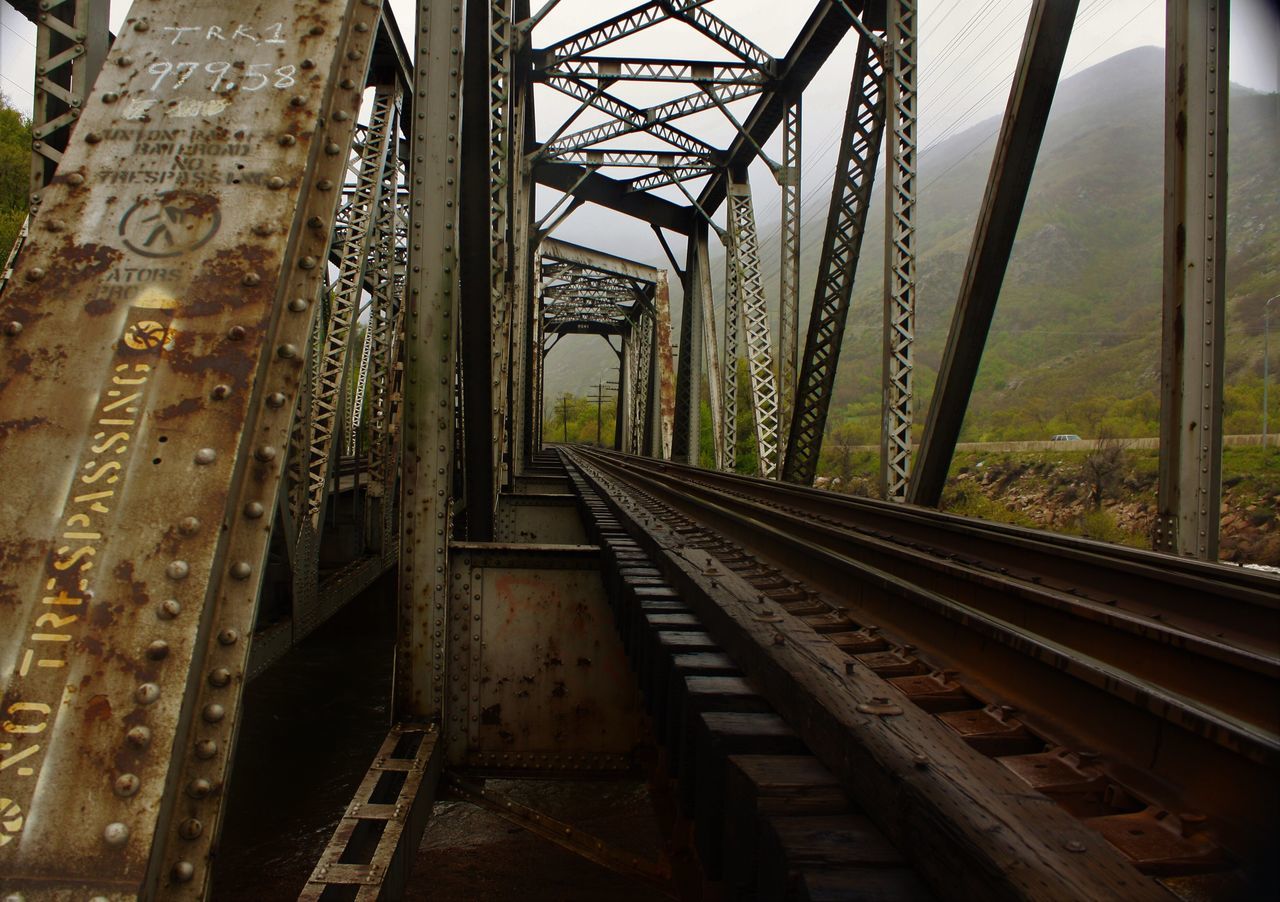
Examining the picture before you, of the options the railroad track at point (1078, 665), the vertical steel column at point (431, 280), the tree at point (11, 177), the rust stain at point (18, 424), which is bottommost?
the railroad track at point (1078, 665)

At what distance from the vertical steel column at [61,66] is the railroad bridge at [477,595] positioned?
1 centimetres

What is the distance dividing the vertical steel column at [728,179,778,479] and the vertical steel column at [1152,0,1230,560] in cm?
833

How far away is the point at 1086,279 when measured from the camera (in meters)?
86.7

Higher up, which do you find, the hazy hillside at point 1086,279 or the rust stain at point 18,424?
the hazy hillside at point 1086,279

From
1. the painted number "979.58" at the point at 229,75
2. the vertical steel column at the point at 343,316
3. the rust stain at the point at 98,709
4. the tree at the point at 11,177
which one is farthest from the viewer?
the tree at the point at 11,177

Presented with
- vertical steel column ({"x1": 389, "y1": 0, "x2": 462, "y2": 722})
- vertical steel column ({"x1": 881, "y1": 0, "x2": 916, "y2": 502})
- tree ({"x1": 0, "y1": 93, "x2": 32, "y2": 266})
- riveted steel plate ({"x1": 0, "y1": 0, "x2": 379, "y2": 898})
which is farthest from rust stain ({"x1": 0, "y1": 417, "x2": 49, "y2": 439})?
tree ({"x1": 0, "y1": 93, "x2": 32, "y2": 266})

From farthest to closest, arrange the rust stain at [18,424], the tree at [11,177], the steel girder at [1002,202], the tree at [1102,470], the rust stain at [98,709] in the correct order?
the tree at [1102,470] → the tree at [11,177] → the steel girder at [1002,202] → the rust stain at [18,424] → the rust stain at [98,709]

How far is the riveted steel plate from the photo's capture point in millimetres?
1388

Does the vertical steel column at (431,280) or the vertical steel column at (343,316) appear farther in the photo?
the vertical steel column at (343,316)

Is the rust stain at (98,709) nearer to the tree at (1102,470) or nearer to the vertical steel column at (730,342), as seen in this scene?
the vertical steel column at (730,342)

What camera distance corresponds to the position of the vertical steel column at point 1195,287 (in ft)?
11.6

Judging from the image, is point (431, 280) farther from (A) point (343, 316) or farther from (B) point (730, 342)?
(B) point (730, 342)

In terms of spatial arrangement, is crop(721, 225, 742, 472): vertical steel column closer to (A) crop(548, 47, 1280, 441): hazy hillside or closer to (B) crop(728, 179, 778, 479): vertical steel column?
(B) crop(728, 179, 778, 479): vertical steel column

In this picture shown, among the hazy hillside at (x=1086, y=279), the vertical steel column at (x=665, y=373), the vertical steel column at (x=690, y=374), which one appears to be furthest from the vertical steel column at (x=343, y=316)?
the vertical steel column at (x=665, y=373)
